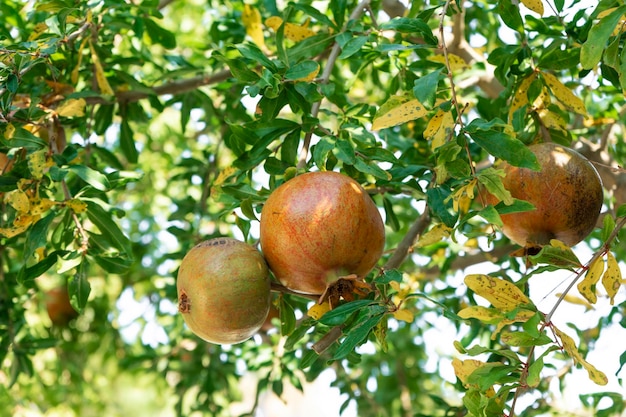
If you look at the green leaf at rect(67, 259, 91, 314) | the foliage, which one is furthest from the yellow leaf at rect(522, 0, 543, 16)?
the green leaf at rect(67, 259, 91, 314)

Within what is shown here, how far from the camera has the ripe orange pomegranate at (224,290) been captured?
6.63 feet

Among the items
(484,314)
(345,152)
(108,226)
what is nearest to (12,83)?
(108,226)

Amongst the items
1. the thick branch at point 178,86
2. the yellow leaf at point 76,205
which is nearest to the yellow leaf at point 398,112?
the yellow leaf at point 76,205

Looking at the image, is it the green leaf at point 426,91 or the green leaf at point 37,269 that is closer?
the green leaf at point 426,91

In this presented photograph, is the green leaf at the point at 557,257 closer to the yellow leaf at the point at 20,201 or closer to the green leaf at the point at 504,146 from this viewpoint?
the green leaf at the point at 504,146

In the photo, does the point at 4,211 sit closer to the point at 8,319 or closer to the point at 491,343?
the point at 8,319

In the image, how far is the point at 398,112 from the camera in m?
2.19

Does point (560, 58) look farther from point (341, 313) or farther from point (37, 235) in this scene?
point (37, 235)

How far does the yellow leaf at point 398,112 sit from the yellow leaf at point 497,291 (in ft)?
1.51

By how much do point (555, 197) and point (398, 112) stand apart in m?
0.47

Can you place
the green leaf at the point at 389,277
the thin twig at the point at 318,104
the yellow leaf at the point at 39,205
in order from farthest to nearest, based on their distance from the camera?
the yellow leaf at the point at 39,205, the thin twig at the point at 318,104, the green leaf at the point at 389,277

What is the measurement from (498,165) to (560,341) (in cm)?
53

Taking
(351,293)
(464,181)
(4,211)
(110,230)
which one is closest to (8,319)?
(4,211)

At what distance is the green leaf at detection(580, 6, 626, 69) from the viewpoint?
1.94 meters
